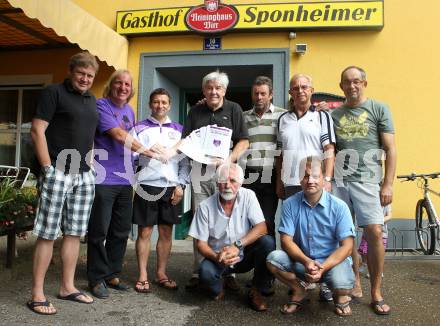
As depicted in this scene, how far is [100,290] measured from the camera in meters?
3.55

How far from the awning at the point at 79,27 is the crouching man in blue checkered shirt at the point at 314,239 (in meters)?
3.39

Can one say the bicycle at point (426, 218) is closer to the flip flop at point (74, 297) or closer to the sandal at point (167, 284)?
the sandal at point (167, 284)

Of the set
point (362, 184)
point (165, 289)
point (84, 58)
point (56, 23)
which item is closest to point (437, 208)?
point (362, 184)

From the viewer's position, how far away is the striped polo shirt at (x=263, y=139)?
12.8 feet

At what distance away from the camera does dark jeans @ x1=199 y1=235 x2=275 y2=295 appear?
3.31 meters

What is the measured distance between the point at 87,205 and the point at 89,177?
0.24 meters

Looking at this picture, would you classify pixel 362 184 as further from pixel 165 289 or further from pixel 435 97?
pixel 435 97

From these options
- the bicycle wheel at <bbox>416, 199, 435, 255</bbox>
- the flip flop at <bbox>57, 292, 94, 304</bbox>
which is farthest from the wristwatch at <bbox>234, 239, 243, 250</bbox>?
the bicycle wheel at <bbox>416, 199, 435, 255</bbox>

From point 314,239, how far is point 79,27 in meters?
4.09

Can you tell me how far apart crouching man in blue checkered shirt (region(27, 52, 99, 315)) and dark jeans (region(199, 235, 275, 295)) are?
102 cm

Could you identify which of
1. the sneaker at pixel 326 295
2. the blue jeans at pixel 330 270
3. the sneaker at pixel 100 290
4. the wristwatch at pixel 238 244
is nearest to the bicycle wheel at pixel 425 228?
the sneaker at pixel 326 295

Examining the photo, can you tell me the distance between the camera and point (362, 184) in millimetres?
3443

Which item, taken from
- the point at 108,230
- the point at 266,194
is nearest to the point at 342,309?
the point at 266,194

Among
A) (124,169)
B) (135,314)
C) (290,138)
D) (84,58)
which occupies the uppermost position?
(84,58)
